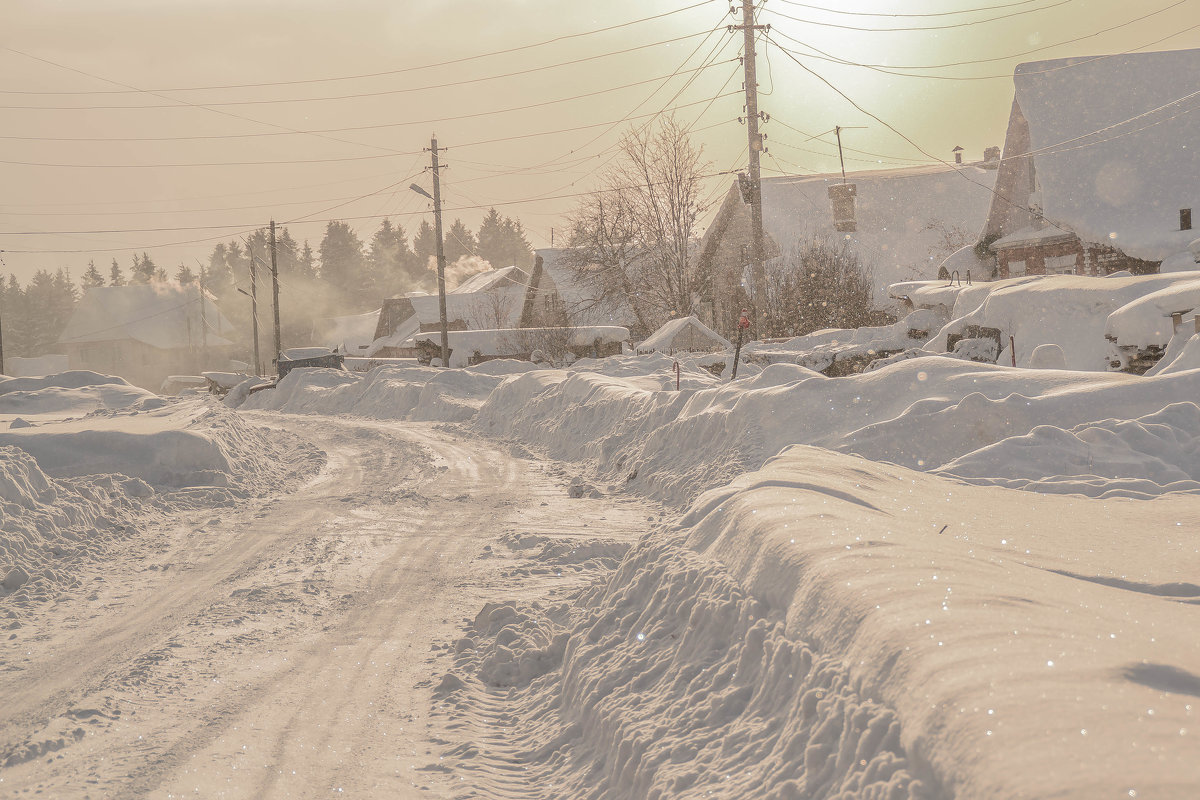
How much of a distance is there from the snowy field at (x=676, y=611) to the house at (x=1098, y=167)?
1495 cm

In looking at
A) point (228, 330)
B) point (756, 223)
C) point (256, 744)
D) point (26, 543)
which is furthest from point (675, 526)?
point (228, 330)

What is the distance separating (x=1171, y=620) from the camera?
3.61 m

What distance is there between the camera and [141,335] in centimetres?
8356

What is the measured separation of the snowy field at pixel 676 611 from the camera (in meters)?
2.90

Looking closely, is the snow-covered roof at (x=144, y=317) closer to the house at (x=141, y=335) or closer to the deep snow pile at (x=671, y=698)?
the house at (x=141, y=335)

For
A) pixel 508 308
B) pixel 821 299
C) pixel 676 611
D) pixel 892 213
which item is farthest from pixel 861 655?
pixel 508 308

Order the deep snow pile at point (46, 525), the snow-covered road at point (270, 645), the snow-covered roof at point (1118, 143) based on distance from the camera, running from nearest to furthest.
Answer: the snow-covered road at point (270, 645) → the deep snow pile at point (46, 525) → the snow-covered roof at point (1118, 143)

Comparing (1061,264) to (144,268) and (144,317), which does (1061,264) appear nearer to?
(144,317)

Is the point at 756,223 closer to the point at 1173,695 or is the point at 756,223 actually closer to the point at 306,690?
the point at 306,690

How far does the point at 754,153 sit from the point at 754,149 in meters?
0.13

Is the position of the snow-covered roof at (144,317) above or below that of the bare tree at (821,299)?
above

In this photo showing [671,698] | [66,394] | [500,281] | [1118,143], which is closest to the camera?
[671,698]

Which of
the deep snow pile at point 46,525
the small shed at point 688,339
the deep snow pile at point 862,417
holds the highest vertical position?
the small shed at point 688,339

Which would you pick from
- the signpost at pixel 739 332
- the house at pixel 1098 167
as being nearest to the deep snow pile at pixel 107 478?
the signpost at pixel 739 332
